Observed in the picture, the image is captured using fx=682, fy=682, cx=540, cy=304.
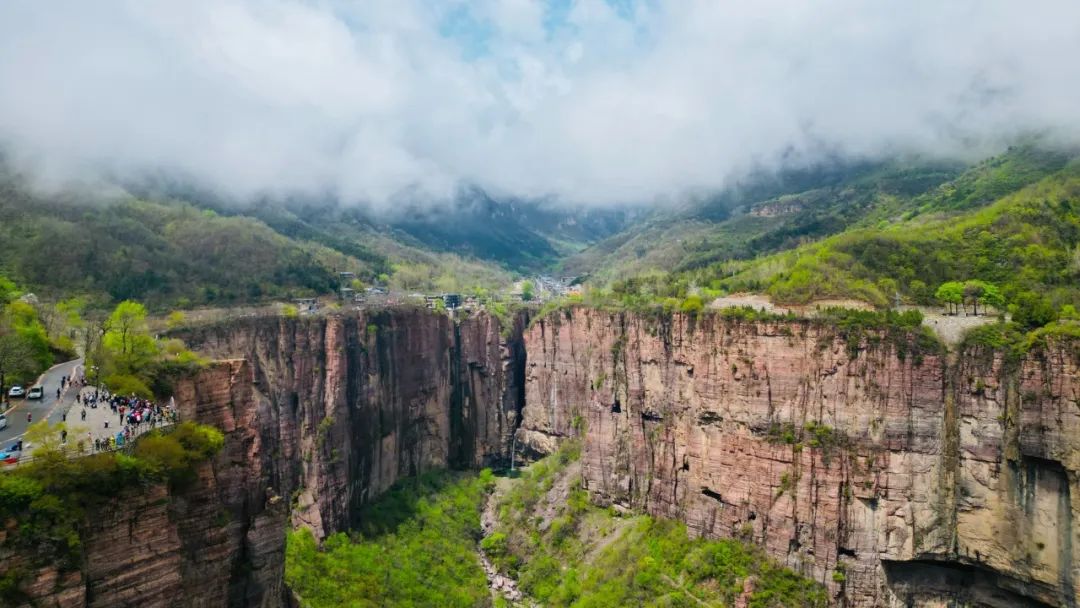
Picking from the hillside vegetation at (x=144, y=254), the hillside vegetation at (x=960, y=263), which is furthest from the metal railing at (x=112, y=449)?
the hillside vegetation at (x=144, y=254)

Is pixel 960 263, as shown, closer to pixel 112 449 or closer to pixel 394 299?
pixel 112 449

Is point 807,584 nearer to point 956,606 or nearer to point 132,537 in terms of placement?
point 956,606

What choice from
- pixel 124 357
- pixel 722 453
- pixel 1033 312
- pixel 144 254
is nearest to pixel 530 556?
pixel 722 453

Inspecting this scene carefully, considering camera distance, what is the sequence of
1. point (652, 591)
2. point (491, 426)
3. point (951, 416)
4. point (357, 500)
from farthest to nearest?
1. point (491, 426)
2. point (357, 500)
3. point (652, 591)
4. point (951, 416)

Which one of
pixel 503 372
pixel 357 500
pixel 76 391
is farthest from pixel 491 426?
pixel 76 391

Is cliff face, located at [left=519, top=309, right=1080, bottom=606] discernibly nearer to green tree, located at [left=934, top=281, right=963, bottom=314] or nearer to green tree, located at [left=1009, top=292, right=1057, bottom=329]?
green tree, located at [left=1009, top=292, right=1057, bottom=329]
